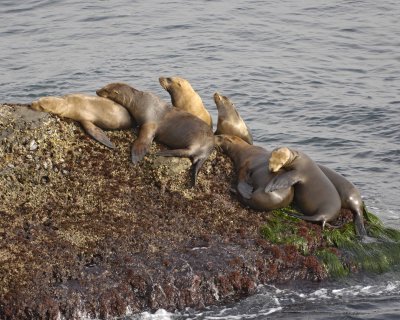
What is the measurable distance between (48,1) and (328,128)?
1377cm

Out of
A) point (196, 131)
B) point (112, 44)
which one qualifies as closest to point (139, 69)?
point (112, 44)

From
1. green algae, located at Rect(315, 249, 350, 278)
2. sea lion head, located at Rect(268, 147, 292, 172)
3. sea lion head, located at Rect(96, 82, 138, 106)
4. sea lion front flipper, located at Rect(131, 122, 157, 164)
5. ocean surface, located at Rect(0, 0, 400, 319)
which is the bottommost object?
ocean surface, located at Rect(0, 0, 400, 319)

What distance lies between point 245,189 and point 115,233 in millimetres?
1667

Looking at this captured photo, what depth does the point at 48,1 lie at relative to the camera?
93.8 ft

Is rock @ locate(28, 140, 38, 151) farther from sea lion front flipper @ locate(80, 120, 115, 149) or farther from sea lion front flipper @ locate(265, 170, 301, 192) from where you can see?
sea lion front flipper @ locate(265, 170, 301, 192)

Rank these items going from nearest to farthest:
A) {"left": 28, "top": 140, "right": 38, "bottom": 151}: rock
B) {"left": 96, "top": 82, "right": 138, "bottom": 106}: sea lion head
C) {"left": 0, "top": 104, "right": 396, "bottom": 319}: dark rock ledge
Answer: {"left": 0, "top": 104, "right": 396, "bottom": 319}: dark rock ledge < {"left": 28, "top": 140, "right": 38, "bottom": 151}: rock < {"left": 96, "top": 82, "right": 138, "bottom": 106}: sea lion head

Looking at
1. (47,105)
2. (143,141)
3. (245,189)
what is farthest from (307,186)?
(47,105)

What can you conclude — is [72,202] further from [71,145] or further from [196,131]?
[196,131]

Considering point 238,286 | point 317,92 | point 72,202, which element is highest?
point 72,202

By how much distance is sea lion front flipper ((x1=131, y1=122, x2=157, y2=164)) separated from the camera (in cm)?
1030

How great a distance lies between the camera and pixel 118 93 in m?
11.3

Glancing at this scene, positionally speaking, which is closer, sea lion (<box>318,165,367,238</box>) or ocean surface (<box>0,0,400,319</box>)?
ocean surface (<box>0,0,400,319</box>)

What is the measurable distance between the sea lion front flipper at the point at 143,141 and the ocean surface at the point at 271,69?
6.49ft

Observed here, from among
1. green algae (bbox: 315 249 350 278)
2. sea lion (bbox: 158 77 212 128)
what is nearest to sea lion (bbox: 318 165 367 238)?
green algae (bbox: 315 249 350 278)
